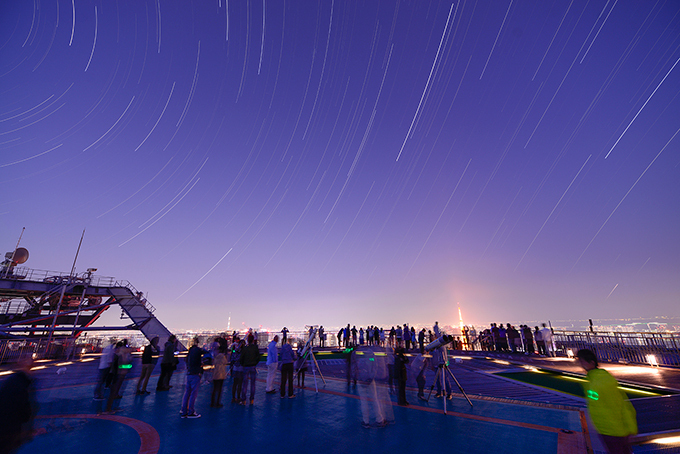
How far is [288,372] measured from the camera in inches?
416

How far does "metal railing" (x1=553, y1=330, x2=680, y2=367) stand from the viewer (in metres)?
16.6

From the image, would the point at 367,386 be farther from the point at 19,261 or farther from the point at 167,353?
the point at 19,261

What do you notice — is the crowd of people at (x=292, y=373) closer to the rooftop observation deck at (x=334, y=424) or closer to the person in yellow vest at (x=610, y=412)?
the person in yellow vest at (x=610, y=412)

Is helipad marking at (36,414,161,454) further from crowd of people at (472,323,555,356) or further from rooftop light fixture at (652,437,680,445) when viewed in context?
crowd of people at (472,323,555,356)

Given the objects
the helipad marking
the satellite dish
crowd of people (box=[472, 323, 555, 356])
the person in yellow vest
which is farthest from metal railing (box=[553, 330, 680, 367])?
the satellite dish

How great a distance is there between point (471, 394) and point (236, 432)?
806 cm

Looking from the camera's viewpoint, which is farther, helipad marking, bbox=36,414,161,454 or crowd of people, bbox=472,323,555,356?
crowd of people, bbox=472,323,555,356

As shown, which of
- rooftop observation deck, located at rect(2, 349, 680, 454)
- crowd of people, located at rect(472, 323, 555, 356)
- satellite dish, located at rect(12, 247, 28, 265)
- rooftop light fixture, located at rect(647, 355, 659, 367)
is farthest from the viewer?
satellite dish, located at rect(12, 247, 28, 265)

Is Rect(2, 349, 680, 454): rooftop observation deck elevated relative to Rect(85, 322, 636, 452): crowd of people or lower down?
lower down

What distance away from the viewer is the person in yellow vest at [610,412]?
371 cm

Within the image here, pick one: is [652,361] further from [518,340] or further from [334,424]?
[334,424]

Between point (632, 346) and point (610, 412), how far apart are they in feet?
68.6

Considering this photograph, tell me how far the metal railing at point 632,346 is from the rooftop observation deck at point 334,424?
7002 millimetres

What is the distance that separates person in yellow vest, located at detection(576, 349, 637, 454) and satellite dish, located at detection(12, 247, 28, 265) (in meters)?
59.5
